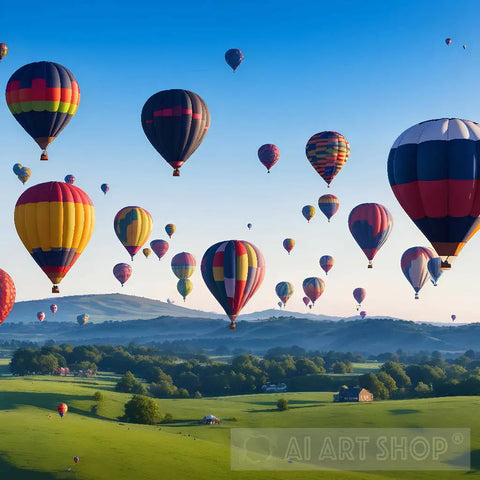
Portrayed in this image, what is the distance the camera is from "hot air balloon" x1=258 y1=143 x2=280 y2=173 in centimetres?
10446

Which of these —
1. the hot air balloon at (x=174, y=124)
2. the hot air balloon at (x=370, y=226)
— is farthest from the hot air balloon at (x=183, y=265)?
the hot air balloon at (x=174, y=124)

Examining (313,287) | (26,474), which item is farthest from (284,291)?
(26,474)

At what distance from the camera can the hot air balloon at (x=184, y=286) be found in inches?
5383

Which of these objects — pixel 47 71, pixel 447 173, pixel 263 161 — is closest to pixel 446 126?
pixel 447 173

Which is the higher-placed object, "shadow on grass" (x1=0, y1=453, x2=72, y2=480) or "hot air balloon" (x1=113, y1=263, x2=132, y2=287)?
"hot air balloon" (x1=113, y1=263, x2=132, y2=287)

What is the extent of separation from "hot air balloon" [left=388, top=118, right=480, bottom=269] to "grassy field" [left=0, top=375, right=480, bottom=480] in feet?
117

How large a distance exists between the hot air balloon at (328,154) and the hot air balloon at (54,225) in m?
34.9

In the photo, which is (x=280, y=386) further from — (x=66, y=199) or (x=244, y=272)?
(x=66, y=199)

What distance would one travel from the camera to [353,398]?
130 meters

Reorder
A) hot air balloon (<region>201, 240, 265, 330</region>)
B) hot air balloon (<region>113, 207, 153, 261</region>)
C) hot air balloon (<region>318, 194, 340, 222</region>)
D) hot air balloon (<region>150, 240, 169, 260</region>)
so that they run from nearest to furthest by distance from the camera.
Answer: hot air balloon (<region>201, 240, 265, 330</region>), hot air balloon (<region>113, 207, 153, 261</region>), hot air balloon (<region>318, 194, 340, 222</region>), hot air balloon (<region>150, 240, 169, 260</region>)

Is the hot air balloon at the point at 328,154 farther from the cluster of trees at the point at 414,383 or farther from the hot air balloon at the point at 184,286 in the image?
the cluster of trees at the point at 414,383

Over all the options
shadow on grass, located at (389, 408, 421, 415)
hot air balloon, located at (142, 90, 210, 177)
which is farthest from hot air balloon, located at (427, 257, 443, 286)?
hot air balloon, located at (142, 90, 210, 177)

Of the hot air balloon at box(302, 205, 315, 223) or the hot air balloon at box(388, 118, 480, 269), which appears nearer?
the hot air balloon at box(388, 118, 480, 269)

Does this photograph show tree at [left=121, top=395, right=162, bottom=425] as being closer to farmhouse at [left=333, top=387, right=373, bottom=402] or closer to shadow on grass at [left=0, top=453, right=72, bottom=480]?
shadow on grass at [left=0, top=453, right=72, bottom=480]
